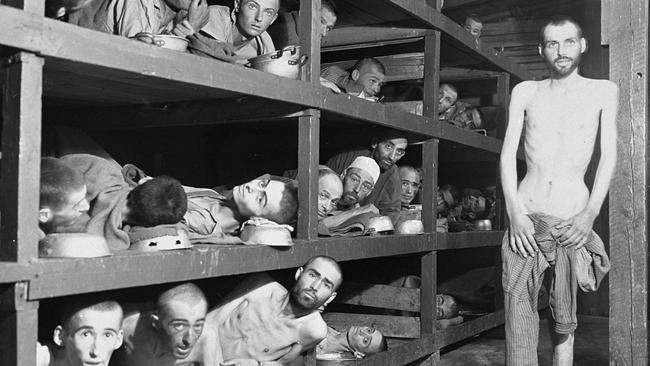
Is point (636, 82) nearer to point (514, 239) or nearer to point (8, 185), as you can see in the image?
point (514, 239)

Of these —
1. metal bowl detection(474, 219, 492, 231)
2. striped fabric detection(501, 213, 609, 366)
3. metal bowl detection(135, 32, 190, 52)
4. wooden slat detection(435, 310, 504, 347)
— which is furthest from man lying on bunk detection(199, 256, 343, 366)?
metal bowl detection(474, 219, 492, 231)

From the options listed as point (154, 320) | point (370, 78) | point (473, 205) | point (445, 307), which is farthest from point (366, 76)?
point (154, 320)

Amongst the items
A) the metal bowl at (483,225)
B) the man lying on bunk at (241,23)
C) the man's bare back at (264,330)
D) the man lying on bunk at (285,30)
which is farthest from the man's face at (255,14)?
the metal bowl at (483,225)

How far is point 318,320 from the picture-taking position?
14.5ft

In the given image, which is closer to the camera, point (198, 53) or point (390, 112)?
point (198, 53)

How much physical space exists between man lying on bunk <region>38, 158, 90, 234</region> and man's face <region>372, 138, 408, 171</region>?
10.8ft

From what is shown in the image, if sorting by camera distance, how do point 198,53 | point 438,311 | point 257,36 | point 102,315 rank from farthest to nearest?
1. point 438,311
2. point 257,36
3. point 198,53
4. point 102,315

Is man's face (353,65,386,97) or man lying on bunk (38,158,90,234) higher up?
man's face (353,65,386,97)

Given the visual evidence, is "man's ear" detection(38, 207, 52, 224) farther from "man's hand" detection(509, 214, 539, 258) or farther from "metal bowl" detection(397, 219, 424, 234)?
"metal bowl" detection(397, 219, 424, 234)

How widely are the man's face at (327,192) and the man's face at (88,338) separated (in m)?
2.14

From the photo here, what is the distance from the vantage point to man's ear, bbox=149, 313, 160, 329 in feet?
12.6

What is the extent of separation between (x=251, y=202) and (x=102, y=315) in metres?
1.39

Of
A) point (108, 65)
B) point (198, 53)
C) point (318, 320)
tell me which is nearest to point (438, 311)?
point (318, 320)

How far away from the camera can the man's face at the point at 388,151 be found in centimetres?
639
